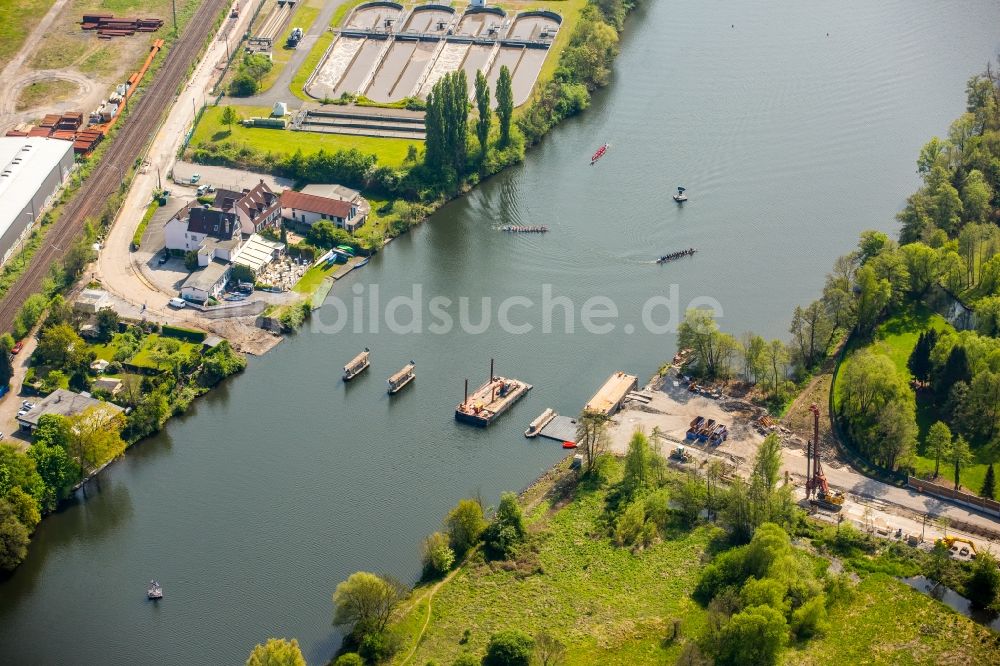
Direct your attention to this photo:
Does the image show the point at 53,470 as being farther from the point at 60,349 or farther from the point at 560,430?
the point at 560,430

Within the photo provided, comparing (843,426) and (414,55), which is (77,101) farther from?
(843,426)

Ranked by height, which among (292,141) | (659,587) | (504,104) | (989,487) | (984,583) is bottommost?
(659,587)

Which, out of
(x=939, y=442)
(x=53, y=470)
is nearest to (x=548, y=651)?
(x=939, y=442)

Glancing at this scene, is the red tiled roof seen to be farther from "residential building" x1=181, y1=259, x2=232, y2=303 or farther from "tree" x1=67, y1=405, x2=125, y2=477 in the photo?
"tree" x1=67, y1=405, x2=125, y2=477

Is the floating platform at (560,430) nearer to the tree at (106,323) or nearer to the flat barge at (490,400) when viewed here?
the flat barge at (490,400)

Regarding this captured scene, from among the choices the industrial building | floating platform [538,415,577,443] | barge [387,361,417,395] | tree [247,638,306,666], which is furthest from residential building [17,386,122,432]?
floating platform [538,415,577,443]

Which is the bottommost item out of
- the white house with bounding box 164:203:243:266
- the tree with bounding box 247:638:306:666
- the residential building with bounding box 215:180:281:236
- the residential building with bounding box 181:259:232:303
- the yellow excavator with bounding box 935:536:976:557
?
the tree with bounding box 247:638:306:666

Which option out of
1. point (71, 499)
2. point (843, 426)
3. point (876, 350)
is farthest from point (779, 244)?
point (71, 499)
